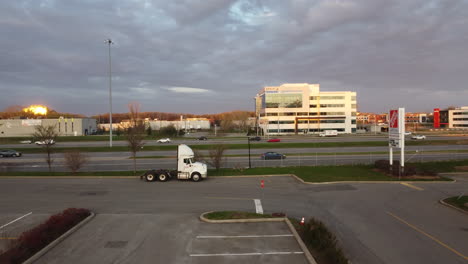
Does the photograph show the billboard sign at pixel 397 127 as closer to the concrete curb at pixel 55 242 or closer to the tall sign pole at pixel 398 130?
the tall sign pole at pixel 398 130

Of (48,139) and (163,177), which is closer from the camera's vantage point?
(163,177)

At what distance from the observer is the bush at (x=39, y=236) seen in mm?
9281

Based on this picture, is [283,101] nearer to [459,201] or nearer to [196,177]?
[196,177]

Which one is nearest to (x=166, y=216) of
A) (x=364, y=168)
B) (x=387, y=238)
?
(x=387, y=238)

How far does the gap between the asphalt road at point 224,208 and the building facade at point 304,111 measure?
74891 mm

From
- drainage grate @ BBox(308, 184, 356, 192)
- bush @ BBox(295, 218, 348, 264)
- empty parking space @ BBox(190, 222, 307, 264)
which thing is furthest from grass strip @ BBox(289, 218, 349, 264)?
drainage grate @ BBox(308, 184, 356, 192)

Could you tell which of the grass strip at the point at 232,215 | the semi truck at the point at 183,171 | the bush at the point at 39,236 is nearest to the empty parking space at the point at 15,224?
the bush at the point at 39,236

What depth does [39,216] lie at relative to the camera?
14914mm

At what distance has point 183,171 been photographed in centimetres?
2420

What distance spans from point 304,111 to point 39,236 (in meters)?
96.5

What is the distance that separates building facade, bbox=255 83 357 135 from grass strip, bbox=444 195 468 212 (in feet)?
268

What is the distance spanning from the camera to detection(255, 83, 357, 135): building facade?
100 meters

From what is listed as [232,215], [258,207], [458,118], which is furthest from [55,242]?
[458,118]

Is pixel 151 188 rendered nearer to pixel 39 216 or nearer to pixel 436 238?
pixel 39 216
